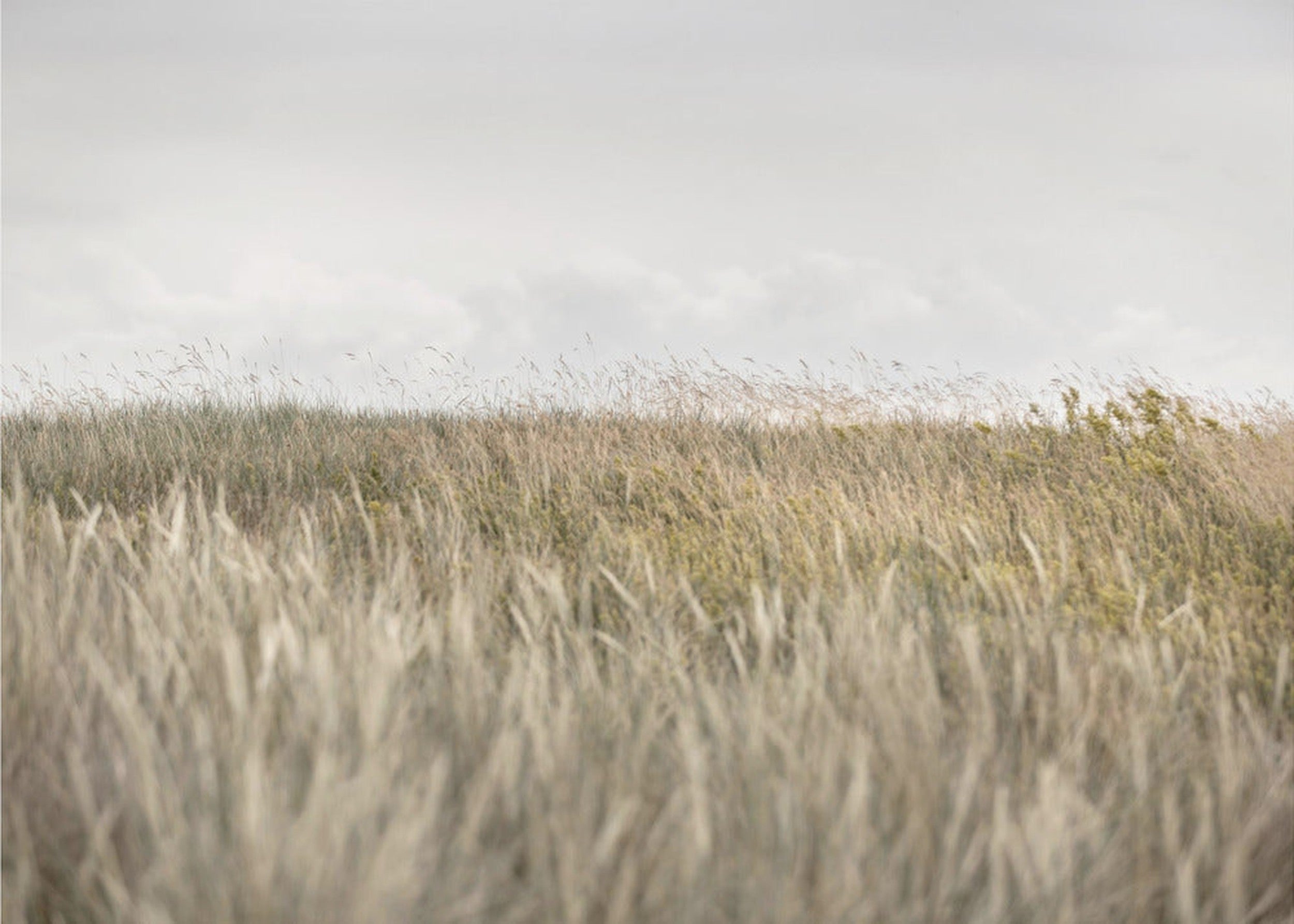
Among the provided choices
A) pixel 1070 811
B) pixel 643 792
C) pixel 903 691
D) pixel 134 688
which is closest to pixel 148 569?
pixel 134 688

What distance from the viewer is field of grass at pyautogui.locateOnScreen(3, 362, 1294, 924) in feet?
4.61

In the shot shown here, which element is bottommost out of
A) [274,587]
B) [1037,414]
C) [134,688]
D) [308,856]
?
[308,856]

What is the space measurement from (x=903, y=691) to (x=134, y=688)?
4.68 feet

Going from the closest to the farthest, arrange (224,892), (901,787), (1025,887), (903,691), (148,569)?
(224,892), (1025,887), (901,787), (903,691), (148,569)

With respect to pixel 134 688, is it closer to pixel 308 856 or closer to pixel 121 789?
pixel 121 789

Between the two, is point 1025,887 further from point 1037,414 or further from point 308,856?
point 1037,414

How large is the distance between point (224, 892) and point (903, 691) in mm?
1286

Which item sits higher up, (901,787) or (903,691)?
(903,691)

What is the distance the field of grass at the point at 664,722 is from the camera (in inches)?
55.3

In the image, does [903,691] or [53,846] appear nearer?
[53,846]

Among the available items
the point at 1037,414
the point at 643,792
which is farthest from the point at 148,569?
the point at 1037,414

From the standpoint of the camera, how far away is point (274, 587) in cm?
259

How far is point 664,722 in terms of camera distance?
6.41ft

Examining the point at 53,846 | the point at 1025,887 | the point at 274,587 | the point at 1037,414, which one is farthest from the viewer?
the point at 1037,414
